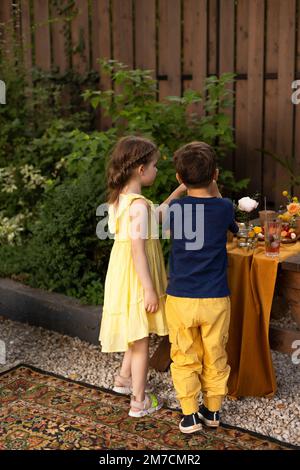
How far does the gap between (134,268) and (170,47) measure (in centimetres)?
331

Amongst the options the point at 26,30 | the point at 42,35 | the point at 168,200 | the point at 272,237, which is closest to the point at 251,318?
the point at 272,237

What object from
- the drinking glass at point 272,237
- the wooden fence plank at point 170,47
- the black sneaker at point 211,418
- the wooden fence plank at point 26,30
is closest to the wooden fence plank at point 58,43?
the wooden fence plank at point 26,30

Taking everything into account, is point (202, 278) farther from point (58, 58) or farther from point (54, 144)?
point (58, 58)

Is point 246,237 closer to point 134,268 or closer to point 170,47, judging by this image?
point 134,268

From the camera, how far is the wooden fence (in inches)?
224

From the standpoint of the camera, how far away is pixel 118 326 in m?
3.62

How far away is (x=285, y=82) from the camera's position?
5.66 metres

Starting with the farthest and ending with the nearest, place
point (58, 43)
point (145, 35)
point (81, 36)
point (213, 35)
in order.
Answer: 1. point (58, 43)
2. point (81, 36)
3. point (145, 35)
4. point (213, 35)

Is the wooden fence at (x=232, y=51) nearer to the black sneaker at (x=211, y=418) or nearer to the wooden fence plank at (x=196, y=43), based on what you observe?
the wooden fence plank at (x=196, y=43)

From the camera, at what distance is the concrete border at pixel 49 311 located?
4822mm

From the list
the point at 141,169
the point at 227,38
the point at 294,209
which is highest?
the point at 227,38

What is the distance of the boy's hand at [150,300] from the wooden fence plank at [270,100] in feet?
8.80

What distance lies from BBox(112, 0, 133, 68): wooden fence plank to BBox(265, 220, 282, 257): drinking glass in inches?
140

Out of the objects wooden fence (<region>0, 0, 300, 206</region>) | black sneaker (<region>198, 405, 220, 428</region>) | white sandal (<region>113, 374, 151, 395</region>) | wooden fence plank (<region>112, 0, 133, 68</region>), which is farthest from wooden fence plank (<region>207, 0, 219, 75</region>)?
black sneaker (<region>198, 405, 220, 428</region>)
